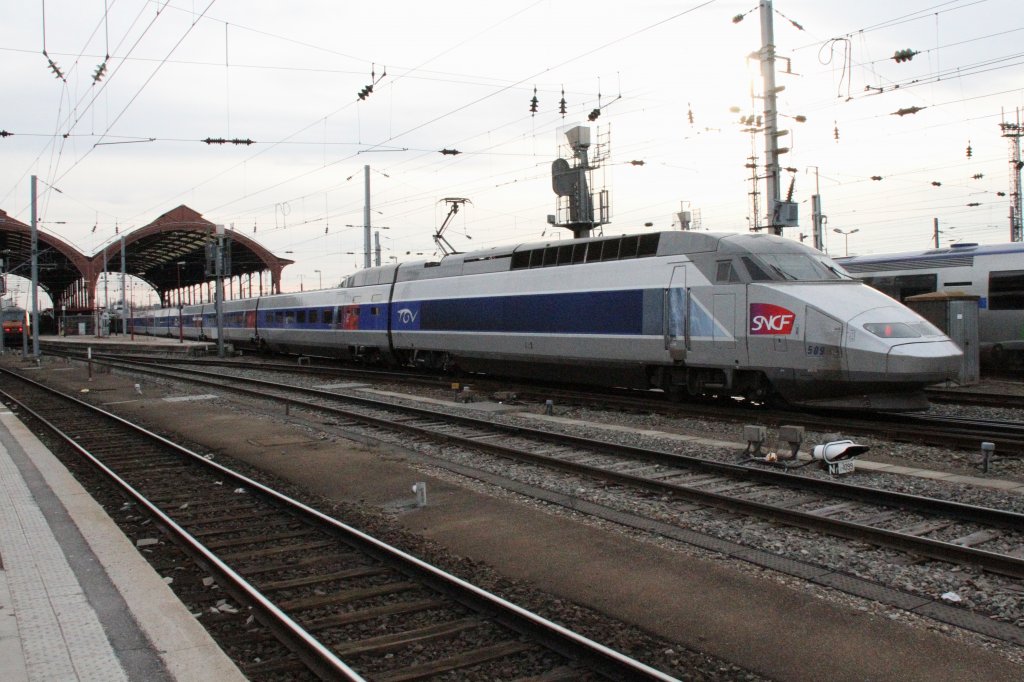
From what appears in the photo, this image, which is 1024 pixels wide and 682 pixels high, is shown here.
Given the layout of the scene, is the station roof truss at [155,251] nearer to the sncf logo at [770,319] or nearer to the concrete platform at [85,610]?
the sncf logo at [770,319]

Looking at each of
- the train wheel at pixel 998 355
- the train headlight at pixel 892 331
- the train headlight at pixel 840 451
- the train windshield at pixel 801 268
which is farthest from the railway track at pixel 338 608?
the train wheel at pixel 998 355

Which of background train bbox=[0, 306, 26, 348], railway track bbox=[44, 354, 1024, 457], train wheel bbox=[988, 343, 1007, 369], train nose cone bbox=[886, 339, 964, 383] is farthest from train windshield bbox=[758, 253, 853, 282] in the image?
background train bbox=[0, 306, 26, 348]

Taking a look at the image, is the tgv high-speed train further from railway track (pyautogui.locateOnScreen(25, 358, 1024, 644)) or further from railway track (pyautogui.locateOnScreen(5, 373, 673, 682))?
railway track (pyautogui.locateOnScreen(5, 373, 673, 682))

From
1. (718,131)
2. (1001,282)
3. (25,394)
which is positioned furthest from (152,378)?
(1001,282)

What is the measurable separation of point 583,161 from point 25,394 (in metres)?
20.4

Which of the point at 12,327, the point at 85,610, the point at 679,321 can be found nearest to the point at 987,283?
the point at 679,321

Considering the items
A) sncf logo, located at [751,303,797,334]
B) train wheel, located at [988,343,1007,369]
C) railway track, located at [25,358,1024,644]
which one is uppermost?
sncf logo, located at [751,303,797,334]

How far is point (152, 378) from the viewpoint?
27.0 m

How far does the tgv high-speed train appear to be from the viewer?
39.0ft

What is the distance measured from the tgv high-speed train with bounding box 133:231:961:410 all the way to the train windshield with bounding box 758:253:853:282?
0.09 feet

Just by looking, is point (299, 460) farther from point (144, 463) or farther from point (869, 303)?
point (869, 303)

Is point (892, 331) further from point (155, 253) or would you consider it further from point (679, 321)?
point (155, 253)

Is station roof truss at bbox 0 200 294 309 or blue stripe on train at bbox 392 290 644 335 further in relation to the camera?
station roof truss at bbox 0 200 294 309

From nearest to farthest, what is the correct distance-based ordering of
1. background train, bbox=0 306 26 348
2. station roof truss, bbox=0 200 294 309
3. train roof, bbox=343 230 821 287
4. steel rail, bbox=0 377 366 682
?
1. steel rail, bbox=0 377 366 682
2. train roof, bbox=343 230 821 287
3. station roof truss, bbox=0 200 294 309
4. background train, bbox=0 306 26 348
